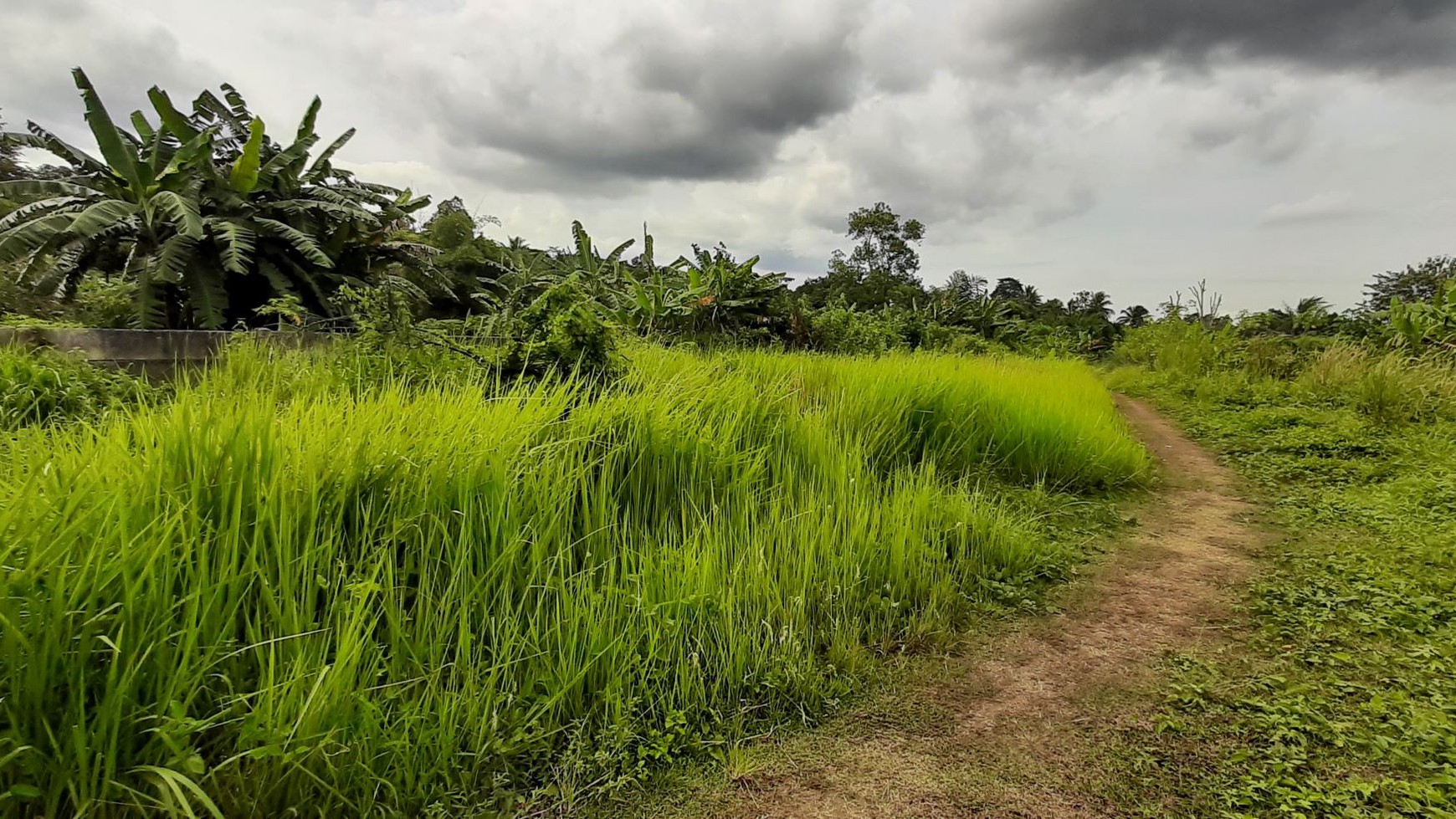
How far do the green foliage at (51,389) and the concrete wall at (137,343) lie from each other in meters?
0.25

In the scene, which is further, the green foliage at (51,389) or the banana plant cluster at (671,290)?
the banana plant cluster at (671,290)

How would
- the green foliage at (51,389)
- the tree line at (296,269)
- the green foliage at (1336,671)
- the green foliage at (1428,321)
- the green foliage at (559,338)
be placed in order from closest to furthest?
the green foliage at (1336,671), the green foliage at (51,389), the green foliage at (559,338), the tree line at (296,269), the green foliage at (1428,321)

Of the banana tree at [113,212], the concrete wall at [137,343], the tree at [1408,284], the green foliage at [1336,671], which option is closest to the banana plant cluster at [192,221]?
the banana tree at [113,212]

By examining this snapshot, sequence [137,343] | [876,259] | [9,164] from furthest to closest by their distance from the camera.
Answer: [876,259], [9,164], [137,343]

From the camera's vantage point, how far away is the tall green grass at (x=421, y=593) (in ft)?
4.31

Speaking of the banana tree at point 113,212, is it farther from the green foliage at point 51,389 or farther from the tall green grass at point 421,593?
the tall green grass at point 421,593

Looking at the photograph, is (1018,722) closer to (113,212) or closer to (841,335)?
(841,335)

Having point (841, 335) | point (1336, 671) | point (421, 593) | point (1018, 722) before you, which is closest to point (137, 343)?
point (421, 593)

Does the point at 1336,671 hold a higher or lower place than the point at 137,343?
lower

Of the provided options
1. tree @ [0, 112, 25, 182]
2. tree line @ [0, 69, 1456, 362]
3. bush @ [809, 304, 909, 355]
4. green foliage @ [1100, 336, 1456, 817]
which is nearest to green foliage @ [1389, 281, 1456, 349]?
tree line @ [0, 69, 1456, 362]

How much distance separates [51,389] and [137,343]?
1247mm

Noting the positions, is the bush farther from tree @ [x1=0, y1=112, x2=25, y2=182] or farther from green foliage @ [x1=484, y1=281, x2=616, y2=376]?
tree @ [x1=0, y1=112, x2=25, y2=182]

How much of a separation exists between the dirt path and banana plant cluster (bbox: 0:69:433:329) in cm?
600

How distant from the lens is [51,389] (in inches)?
125
